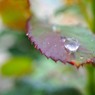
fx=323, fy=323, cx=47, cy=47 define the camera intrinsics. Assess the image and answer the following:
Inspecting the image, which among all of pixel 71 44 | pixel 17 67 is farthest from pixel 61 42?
pixel 17 67

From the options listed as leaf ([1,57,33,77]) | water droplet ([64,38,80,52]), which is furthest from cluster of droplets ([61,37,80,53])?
leaf ([1,57,33,77])

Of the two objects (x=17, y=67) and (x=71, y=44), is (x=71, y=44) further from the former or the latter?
(x=17, y=67)

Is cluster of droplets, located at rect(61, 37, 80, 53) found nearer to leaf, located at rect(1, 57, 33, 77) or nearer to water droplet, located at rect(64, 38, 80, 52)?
water droplet, located at rect(64, 38, 80, 52)

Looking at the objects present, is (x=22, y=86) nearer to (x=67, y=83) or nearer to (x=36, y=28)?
(x=67, y=83)

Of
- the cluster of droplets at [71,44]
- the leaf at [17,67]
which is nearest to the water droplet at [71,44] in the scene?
the cluster of droplets at [71,44]

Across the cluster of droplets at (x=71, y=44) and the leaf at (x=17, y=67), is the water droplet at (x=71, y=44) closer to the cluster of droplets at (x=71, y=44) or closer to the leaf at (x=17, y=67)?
the cluster of droplets at (x=71, y=44)

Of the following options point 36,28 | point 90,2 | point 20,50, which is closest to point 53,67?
point 20,50
